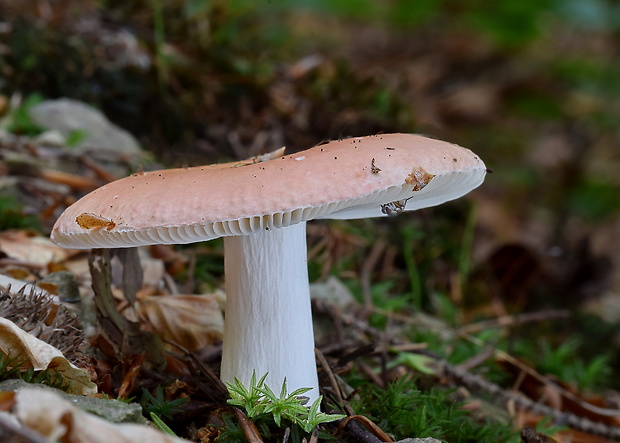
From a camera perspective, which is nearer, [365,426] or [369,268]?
[365,426]

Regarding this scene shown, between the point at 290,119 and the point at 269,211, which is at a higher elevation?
the point at 290,119

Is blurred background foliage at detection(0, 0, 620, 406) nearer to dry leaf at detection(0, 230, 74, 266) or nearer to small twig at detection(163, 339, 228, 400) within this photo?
dry leaf at detection(0, 230, 74, 266)

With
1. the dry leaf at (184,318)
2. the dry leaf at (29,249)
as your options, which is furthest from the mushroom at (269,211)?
the dry leaf at (29,249)

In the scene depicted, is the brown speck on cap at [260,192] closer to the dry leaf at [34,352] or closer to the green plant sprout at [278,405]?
the dry leaf at [34,352]

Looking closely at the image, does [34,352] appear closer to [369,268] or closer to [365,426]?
[365,426]

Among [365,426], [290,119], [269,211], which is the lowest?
[365,426]

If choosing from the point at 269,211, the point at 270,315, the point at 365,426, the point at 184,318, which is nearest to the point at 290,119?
the point at 184,318

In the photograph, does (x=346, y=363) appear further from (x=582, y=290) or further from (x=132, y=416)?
(x=582, y=290)
